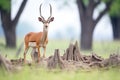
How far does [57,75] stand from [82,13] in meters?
22.9

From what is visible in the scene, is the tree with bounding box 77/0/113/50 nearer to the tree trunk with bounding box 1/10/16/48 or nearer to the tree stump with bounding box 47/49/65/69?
the tree trunk with bounding box 1/10/16/48

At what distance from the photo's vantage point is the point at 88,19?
35.4m

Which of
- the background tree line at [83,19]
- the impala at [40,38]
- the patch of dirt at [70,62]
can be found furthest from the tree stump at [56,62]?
the background tree line at [83,19]

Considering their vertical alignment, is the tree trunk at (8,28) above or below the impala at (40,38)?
above

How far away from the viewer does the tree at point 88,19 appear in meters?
35.2

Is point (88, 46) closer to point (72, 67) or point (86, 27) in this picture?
point (86, 27)

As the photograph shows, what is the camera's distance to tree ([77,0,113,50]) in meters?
35.2

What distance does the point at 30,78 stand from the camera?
472 inches

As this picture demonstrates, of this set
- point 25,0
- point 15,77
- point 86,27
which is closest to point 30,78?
point 15,77

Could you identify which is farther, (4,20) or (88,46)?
(88,46)

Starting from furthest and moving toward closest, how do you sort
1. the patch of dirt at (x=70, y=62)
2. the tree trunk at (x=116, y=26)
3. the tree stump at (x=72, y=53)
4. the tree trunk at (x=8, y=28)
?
the tree trunk at (x=116, y=26), the tree trunk at (x=8, y=28), the tree stump at (x=72, y=53), the patch of dirt at (x=70, y=62)

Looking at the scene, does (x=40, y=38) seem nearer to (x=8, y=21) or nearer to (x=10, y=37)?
(x=8, y=21)

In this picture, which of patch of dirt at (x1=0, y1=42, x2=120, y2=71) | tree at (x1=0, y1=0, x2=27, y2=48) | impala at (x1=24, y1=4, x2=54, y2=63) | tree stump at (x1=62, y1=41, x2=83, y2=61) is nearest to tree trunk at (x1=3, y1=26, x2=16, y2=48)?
tree at (x1=0, y1=0, x2=27, y2=48)

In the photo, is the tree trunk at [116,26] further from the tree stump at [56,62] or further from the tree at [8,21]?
the tree stump at [56,62]
